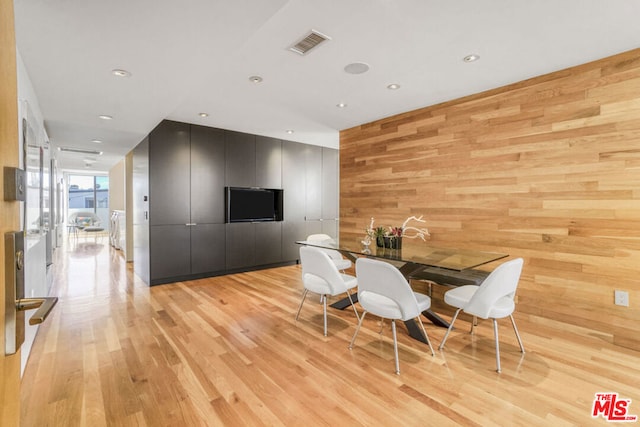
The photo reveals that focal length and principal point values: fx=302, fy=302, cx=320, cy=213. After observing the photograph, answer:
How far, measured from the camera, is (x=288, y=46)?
246cm

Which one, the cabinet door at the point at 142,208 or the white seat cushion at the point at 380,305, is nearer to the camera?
the white seat cushion at the point at 380,305

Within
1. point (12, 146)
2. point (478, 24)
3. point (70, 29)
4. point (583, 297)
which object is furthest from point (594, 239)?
point (70, 29)

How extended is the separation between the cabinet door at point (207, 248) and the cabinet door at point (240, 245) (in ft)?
0.35

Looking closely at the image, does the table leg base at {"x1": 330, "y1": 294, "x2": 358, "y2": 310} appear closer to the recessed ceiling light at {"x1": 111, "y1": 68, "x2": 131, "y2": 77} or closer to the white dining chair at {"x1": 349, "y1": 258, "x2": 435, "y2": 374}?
the white dining chair at {"x1": 349, "y1": 258, "x2": 435, "y2": 374}

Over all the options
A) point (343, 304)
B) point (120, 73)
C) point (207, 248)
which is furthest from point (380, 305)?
point (207, 248)

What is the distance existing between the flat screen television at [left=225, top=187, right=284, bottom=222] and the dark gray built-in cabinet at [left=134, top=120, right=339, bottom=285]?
0.10m

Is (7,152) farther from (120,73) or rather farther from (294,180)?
(294,180)

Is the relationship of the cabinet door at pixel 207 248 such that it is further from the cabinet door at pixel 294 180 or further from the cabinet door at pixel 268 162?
the cabinet door at pixel 294 180

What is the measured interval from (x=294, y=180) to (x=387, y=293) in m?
4.20

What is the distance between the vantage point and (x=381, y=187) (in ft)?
14.7

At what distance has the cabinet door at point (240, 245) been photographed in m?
5.30

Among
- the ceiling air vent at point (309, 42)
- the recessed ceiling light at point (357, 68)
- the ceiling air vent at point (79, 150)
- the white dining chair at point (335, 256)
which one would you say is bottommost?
the white dining chair at point (335, 256)

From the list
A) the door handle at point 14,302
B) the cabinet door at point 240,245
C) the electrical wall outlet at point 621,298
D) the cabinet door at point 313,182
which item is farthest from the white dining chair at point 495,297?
the cabinet door at point 313,182

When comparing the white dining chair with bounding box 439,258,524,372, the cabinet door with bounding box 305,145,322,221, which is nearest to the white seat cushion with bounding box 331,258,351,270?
the white dining chair with bounding box 439,258,524,372
